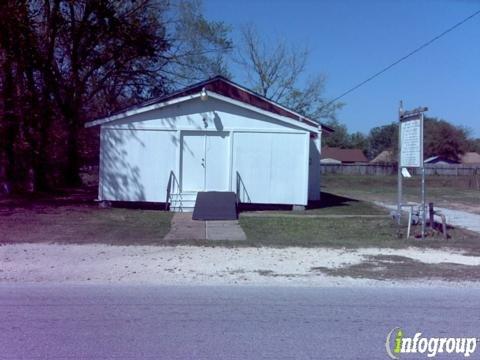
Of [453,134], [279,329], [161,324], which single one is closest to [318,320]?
[279,329]

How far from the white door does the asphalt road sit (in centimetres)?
978

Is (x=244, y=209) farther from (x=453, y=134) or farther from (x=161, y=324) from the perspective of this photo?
(x=453, y=134)

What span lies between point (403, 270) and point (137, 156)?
10.2 metres

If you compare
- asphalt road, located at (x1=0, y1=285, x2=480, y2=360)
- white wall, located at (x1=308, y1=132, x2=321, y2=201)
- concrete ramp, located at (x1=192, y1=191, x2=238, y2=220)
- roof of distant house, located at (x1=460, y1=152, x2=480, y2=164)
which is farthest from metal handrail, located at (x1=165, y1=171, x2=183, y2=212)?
roof of distant house, located at (x1=460, y1=152, x2=480, y2=164)

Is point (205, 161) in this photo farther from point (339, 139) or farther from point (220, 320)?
point (339, 139)

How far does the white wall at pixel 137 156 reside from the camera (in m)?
17.7

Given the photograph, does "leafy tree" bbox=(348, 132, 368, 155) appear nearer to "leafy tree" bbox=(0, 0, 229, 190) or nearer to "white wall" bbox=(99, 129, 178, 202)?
"leafy tree" bbox=(0, 0, 229, 190)

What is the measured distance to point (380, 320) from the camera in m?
6.52

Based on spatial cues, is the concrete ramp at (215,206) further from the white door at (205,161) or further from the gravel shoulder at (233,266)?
the gravel shoulder at (233,266)

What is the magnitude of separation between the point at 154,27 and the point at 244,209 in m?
13.0

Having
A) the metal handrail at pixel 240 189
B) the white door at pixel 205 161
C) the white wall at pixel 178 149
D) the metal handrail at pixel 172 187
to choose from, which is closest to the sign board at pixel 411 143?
the white wall at pixel 178 149

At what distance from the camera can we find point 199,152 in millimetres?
17828

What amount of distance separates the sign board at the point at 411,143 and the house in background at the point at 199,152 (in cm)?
374

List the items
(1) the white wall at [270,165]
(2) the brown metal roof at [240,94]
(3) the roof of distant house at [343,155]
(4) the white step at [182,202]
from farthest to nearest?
(3) the roof of distant house at [343,155] < (2) the brown metal roof at [240,94] < (1) the white wall at [270,165] < (4) the white step at [182,202]
